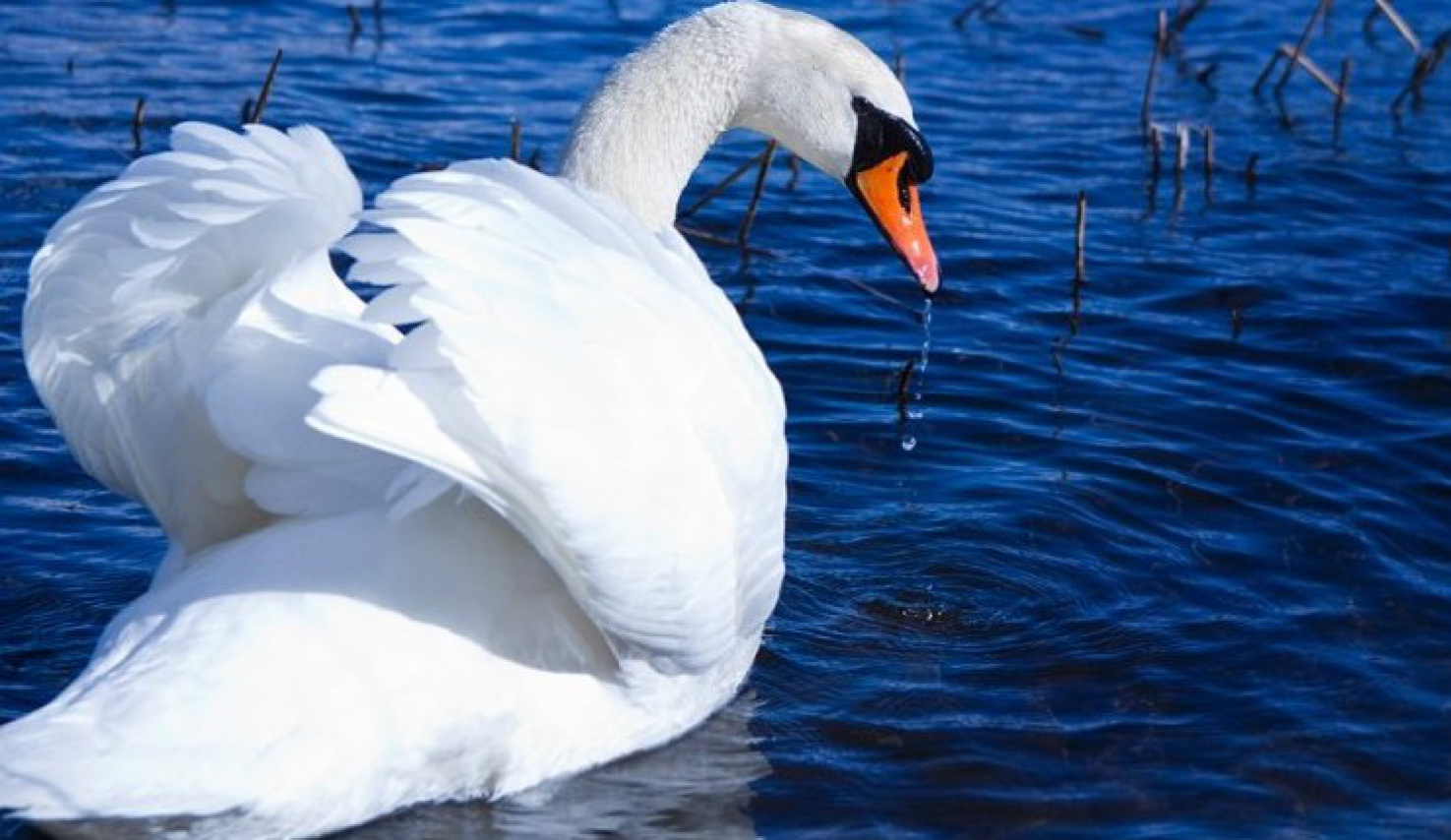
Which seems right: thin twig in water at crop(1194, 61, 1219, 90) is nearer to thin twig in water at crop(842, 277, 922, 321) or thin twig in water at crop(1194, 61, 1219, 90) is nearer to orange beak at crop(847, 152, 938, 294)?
thin twig in water at crop(842, 277, 922, 321)

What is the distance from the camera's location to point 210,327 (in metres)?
4.66

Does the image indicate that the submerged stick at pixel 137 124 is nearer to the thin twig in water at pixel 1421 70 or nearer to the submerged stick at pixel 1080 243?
the submerged stick at pixel 1080 243

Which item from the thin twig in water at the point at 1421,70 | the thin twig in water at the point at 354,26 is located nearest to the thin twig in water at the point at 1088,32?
the thin twig in water at the point at 1421,70

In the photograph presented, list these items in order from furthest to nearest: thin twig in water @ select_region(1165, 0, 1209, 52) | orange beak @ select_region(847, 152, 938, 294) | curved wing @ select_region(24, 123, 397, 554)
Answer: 1. thin twig in water @ select_region(1165, 0, 1209, 52)
2. orange beak @ select_region(847, 152, 938, 294)
3. curved wing @ select_region(24, 123, 397, 554)

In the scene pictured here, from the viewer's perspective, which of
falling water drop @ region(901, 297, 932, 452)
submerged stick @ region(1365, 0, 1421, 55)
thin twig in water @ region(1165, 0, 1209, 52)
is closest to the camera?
falling water drop @ region(901, 297, 932, 452)

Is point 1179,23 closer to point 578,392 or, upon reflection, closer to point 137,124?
point 137,124

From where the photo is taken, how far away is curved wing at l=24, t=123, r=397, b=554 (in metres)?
4.54

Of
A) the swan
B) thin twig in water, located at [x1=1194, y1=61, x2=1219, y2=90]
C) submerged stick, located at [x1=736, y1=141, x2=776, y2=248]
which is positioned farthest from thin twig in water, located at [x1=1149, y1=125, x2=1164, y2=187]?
the swan

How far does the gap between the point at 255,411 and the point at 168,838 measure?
2.58 ft

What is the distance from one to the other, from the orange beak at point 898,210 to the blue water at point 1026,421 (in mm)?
868

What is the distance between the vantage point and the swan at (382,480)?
421 cm

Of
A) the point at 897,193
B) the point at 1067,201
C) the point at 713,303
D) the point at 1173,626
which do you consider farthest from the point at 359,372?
the point at 1067,201

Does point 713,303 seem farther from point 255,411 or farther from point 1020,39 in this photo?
point 1020,39

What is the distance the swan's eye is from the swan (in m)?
1.15
